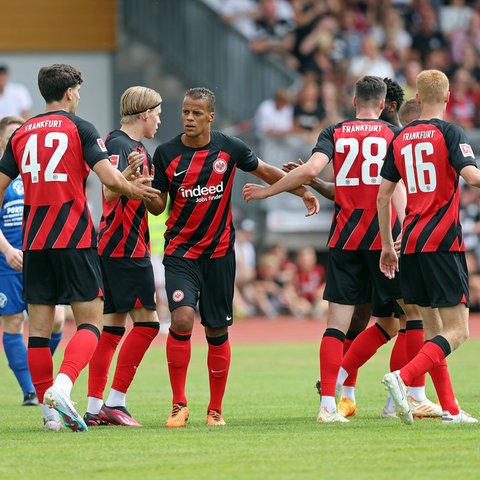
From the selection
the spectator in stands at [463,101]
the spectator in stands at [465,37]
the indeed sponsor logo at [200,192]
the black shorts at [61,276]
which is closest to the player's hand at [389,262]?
the indeed sponsor logo at [200,192]

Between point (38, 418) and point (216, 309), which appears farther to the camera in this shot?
point (38, 418)

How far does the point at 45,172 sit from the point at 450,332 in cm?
292

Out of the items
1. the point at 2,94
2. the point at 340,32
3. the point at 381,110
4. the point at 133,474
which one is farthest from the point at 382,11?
A: the point at 133,474

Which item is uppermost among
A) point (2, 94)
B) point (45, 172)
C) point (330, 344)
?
point (2, 94)

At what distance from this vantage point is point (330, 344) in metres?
8.70

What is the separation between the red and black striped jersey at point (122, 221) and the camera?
890cm

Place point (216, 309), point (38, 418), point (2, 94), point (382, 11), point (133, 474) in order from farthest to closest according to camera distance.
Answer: point (382, 11) → point (2, 94) → point (38, 418) → point (216, 309) → point (133, 474)

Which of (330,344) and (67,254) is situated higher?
(67,254)

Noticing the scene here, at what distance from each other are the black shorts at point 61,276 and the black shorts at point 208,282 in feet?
1.96

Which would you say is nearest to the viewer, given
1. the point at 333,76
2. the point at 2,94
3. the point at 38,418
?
the point at 38,418

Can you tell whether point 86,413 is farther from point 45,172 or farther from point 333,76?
point 333,76

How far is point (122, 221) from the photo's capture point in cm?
895

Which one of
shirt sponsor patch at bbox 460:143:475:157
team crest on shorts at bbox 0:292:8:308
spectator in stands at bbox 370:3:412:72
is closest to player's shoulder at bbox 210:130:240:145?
shirt sponsor patch at bbox 460:143:475:157

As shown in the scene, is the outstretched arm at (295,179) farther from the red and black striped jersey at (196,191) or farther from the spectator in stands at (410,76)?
the spectator in stands at (410,76)
